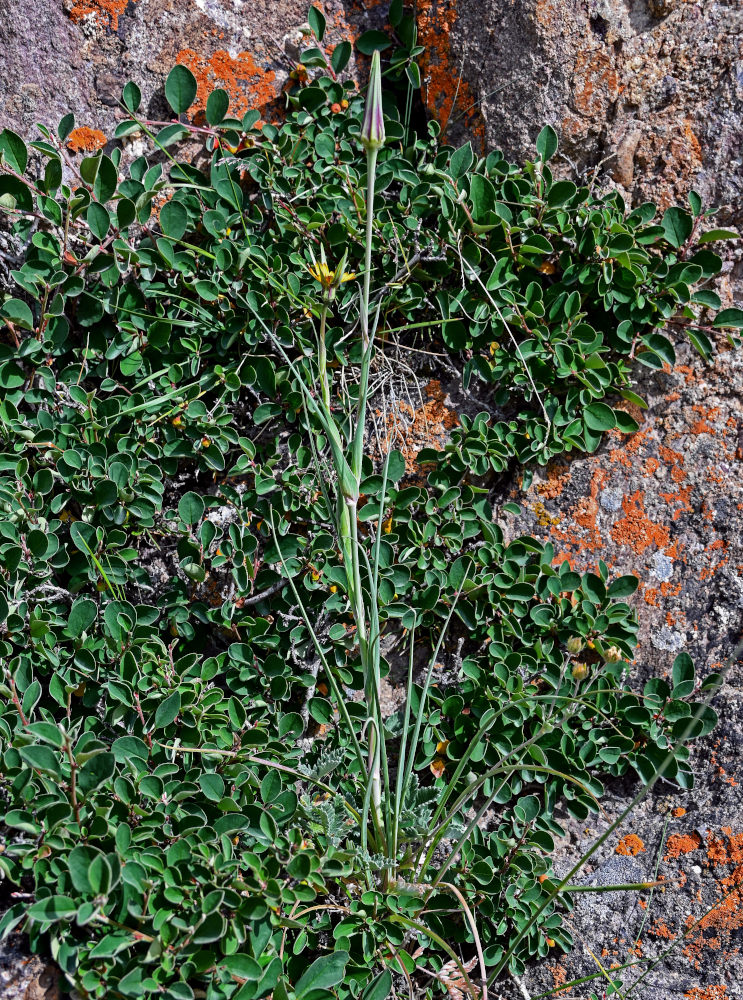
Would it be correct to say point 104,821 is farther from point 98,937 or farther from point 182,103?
point 182,103

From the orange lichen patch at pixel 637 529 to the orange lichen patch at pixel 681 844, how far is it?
68 centimetres

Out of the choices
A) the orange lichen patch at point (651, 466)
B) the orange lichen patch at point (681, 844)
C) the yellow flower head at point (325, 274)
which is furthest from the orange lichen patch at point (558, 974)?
the yellow flower head at point (325, 274)

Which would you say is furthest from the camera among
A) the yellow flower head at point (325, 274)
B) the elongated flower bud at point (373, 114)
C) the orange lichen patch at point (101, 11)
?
the orange lichen patch at point (101, 11)

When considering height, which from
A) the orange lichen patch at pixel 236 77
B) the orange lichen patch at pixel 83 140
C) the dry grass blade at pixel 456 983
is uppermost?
the orange lichen patch at pixel 236 77

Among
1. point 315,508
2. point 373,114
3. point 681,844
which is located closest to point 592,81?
point 373,114

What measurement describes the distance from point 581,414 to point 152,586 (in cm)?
120

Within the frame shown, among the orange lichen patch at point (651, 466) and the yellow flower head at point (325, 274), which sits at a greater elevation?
the yellow flower head at point (325, 274)

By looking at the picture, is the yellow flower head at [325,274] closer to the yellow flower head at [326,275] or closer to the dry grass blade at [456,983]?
the yellow flower head at [326,275]

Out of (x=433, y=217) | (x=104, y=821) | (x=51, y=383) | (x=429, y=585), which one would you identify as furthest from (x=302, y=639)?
(x=433, y=217)

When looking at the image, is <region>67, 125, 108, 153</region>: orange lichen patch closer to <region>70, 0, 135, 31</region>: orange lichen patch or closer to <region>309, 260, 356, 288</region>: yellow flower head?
<region>70, 0, 135, 31</region>: orange lichen patch

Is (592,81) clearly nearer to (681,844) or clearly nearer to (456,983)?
(681,844)

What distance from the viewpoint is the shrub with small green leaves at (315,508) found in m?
1.70

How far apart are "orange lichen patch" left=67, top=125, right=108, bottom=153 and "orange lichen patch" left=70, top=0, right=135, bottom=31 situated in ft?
1.05

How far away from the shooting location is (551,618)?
6.55 feet
